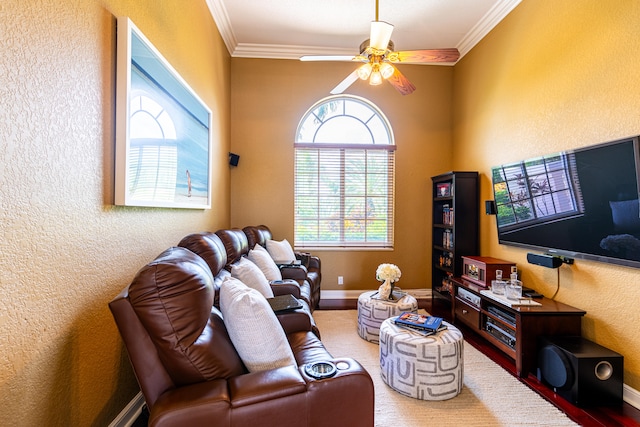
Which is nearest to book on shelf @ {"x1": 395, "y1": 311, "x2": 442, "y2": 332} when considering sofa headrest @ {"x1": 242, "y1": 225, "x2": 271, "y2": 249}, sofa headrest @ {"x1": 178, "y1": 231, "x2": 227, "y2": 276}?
sofa headrest @ {"x1": 178, "y1": 231, "x2": 227, "y2": 276}

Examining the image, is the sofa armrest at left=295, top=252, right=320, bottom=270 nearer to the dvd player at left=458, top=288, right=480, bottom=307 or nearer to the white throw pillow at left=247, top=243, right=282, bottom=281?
the white throw pillow at left=247, top=243, right=282, bottom=281

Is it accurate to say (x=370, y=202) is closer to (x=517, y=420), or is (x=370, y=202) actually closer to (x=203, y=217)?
(x=203, y=217)

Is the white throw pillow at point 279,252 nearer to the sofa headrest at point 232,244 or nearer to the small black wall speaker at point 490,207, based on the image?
the sofa headrest at point 232,244

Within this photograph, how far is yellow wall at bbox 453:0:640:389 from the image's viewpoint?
2160mm

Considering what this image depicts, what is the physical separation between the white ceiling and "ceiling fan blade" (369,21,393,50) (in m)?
1.27

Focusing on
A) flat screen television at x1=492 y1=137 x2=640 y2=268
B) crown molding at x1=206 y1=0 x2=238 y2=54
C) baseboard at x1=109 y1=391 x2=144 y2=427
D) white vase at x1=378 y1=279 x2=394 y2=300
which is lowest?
baseboard at x1=109 y1=391 x2=144 y2=427

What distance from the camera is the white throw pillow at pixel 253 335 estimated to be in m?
1.39

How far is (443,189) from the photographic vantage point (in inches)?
171

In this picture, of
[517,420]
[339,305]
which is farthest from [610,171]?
[339,305]

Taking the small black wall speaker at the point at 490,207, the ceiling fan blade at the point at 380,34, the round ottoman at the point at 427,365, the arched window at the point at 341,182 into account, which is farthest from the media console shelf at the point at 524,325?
the ceiling fan blade at the point at 380,34

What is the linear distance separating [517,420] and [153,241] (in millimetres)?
2635

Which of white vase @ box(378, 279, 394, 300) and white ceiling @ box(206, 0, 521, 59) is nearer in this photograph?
white vase @ box(378, 279, 394, 300)

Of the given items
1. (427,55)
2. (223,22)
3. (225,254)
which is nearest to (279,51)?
(223,22)

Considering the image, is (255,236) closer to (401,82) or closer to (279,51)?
(401,82)
